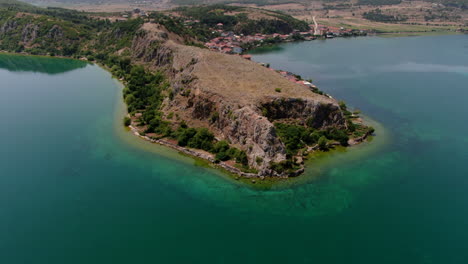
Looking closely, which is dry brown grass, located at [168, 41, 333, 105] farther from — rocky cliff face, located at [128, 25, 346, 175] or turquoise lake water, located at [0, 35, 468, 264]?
turquoise lake water, located at [0, 35, 468, 264]

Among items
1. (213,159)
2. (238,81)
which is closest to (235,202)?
(213,159)

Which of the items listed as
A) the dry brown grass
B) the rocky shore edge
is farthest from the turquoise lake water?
the dry brown grass

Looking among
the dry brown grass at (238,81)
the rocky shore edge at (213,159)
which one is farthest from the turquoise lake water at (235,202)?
the dry brown grass at (238,81)

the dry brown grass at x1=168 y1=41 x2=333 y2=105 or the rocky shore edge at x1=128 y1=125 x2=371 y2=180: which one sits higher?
the dry brown grass at x1=168 y1=41 x2=333 y2=105

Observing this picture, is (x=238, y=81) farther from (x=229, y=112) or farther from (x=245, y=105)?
(x=229, y=112)

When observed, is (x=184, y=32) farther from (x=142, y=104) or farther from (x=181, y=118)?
(x=181, y=118)

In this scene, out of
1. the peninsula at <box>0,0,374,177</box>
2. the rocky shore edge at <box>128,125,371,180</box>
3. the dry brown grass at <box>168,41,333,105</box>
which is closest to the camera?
the rocky shore edge at <box>128,125,371,180</box>

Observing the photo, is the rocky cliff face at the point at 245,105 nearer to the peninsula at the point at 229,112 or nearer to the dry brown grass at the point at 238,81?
the dry brown grass at the point at 238,81

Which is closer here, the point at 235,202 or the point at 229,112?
the point at 235,202
